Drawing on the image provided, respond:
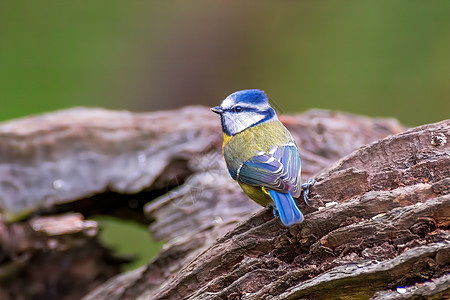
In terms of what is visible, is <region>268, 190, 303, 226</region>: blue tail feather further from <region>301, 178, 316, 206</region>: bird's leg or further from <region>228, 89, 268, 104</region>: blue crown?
<region>228, 89, 268, 104</region>: blue crown

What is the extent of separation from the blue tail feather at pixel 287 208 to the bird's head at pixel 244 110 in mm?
477

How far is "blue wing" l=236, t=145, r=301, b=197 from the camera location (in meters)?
1.86

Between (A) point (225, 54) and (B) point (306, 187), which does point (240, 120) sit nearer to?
(B) point (306, 187)

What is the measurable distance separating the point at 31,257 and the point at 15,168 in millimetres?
542

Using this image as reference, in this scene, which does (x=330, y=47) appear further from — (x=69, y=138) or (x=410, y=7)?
(x=69, y=138)

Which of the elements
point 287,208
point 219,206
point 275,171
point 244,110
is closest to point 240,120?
point 244,110

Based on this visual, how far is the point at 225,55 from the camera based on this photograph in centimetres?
657

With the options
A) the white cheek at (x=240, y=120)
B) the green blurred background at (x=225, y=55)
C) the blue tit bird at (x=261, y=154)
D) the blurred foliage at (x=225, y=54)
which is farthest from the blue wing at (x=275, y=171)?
the blurred foliage at (x=225, y=54)

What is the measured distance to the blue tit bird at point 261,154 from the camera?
1.85 meters

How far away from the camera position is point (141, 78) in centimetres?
663

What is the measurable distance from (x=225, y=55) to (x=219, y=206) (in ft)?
12.8

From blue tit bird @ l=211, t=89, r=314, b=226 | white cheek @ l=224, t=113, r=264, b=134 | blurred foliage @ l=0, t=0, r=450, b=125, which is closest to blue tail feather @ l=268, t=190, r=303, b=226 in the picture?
blue tit bird @ l=211, t=89, r=314, b=226

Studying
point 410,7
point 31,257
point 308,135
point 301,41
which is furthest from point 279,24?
point 31,257

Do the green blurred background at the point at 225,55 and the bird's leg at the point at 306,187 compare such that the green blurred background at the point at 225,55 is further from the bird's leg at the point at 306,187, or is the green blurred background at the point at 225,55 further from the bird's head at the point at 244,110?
the bird's leg at the point at 306,187
